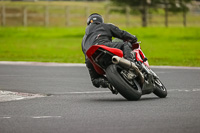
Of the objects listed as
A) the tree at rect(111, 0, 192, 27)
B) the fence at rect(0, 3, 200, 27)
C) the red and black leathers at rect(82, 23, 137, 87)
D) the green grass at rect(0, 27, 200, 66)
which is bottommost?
the fence at rect(0, 3, 200, 27)

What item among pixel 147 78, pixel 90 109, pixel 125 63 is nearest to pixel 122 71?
pixel 125 63

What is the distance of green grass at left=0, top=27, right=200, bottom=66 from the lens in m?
26.9

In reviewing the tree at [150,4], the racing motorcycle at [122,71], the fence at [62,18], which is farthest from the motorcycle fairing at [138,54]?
the fence at [62,18]

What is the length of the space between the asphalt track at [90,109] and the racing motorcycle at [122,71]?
239 millimetres

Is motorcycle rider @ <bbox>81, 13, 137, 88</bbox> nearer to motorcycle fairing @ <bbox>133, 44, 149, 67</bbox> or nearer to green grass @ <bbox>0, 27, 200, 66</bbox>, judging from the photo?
motorcycle fairing @ <bbox>133, 44, 149, 67</bbox>

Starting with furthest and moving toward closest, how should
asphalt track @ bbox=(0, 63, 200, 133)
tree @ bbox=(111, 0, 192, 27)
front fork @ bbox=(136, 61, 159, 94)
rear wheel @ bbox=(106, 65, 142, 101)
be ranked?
tree @ bbox=(111, 0, 192, 27) → front fork @ bbox=(136, 61, 159, 94) → rear wheel @ bbox=(106, 65, 142, 101) → asphalt track @ bbox=(0, 63, 200, 133)

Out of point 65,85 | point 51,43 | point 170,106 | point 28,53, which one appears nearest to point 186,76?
point 65,85

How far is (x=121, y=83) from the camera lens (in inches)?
453

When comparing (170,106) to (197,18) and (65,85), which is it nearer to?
→ (65,85)

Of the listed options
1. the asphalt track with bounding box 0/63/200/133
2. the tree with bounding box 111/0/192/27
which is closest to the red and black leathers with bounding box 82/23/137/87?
the asphalt track with bounding box 0/63/200/133

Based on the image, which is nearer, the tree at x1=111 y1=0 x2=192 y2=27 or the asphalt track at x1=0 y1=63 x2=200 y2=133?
the asphalt track at x1=0 y1=63 x2=200 y2=133

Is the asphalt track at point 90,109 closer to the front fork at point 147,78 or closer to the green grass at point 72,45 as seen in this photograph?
the front fork at point 147,78

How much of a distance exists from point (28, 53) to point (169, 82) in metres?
15.2

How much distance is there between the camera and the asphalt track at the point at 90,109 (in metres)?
8.91
